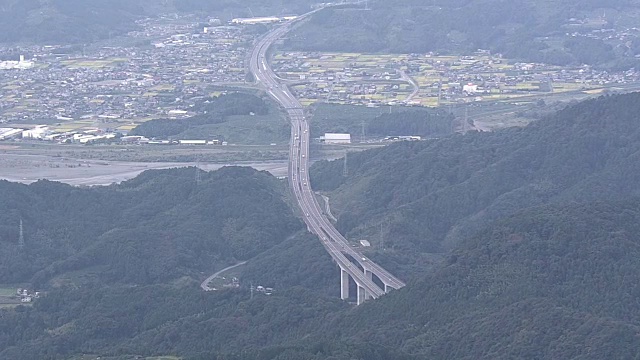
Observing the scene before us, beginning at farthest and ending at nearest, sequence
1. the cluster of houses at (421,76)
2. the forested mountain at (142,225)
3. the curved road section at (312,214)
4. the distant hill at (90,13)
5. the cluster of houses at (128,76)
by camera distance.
→ 1. the distant hill at (90,13)
2. the cluster of houses at (421,76)
3. the cluster of houses at (128,76)
4. the forested mountain at (142,225)
5. the curved road section at (312,214)

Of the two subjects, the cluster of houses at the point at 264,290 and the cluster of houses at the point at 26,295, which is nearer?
the cluster of houses at the point at 264,290

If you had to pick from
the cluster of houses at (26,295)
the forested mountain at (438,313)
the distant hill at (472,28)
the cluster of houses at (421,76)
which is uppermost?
the distant hill at (472,28)

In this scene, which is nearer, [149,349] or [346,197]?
[149,349]

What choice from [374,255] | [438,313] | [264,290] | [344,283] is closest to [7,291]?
[264,290]

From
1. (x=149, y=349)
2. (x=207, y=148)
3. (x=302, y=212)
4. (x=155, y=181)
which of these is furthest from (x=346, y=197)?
(x=149, y=349)

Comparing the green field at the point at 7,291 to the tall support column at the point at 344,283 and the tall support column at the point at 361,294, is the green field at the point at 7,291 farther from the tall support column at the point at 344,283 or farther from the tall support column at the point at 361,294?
the tall support column at the point at 361,294

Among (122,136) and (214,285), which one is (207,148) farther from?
(214,285)

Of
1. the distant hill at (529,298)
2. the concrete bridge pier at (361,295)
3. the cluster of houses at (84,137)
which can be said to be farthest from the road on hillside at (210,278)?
the cluster of houses at (84,137)

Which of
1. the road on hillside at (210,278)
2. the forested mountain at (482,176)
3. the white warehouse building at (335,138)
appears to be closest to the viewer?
the road on hillside at (210,278)
